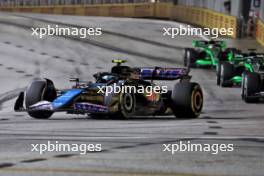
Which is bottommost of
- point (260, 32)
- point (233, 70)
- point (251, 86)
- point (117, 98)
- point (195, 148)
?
point (260, 32)

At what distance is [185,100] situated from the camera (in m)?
13.8

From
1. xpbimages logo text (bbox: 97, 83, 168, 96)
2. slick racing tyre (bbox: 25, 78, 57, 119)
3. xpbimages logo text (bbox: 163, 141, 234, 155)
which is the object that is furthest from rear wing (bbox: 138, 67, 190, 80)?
xpbimages logo text (bbox: 163, 141, 234, 155)

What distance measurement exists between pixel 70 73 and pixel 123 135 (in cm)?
1661

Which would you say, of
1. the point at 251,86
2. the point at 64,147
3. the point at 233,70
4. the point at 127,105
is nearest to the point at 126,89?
the point at 127,105

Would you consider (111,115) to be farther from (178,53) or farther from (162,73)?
(178,53)

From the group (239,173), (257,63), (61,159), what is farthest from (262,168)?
(257,63)

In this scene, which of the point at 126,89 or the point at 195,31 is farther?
the point at 195,31

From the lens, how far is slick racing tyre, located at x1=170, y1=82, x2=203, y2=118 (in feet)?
45.3

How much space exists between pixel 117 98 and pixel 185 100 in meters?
1.49

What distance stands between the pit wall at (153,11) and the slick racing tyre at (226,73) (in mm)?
19980

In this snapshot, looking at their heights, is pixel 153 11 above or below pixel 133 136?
below

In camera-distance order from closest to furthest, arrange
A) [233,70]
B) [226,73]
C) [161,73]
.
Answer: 1. [161,73]
2. [233,70]
3. [226,73]

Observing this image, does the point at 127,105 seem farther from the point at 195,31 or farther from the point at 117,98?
the point at 195,31

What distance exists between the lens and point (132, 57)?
32.7 m
